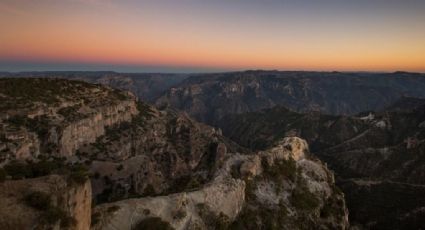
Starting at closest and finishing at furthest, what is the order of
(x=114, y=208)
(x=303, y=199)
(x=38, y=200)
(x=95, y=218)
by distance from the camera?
(x=38, y=200)
(x=95, y=218)
(x=114, y=208)
(x=303, y=199)

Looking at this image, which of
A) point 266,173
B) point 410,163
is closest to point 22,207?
point 266,173

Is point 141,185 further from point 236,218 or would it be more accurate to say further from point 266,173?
point 236,218

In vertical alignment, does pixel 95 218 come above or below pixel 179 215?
above

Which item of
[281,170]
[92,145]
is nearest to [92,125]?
[92,145]

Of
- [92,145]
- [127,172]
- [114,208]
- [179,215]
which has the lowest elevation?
[92,145]

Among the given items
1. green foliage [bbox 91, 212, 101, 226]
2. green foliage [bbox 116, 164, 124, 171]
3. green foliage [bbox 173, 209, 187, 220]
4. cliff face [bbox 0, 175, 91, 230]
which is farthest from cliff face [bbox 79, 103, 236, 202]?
cliff face [bbox 0, 175, 91, 230]

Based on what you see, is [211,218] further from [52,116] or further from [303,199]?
[52,116]

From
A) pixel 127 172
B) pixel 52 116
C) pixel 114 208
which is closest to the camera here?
pixel 114 208

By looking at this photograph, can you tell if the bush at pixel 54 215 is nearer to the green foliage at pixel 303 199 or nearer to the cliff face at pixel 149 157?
the cliff face at pixel 149 157
